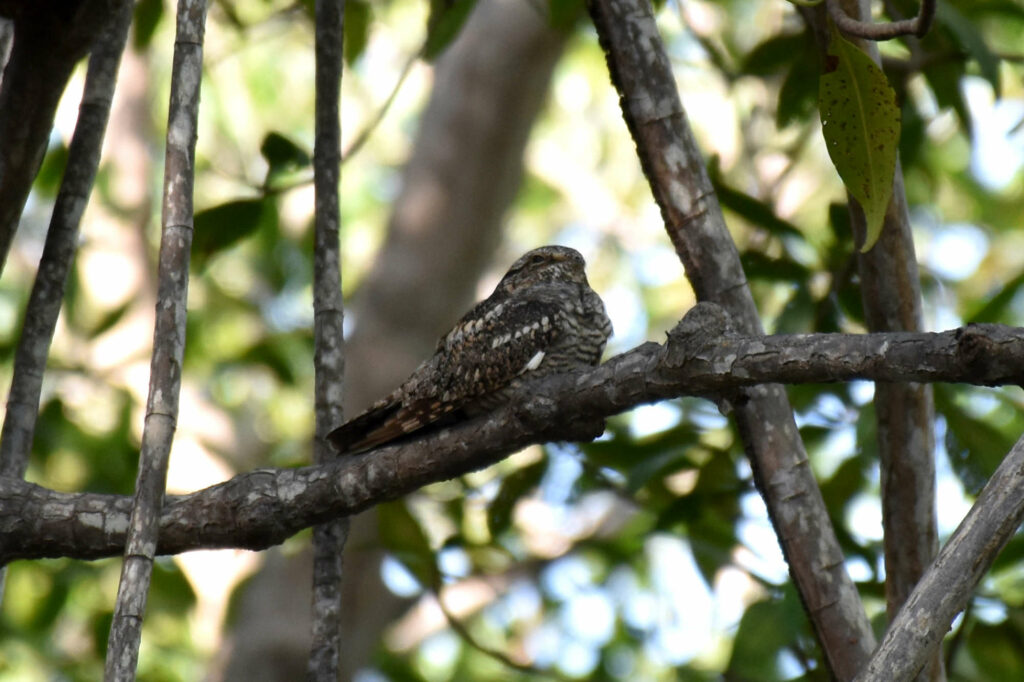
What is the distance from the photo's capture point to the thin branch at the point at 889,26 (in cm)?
187

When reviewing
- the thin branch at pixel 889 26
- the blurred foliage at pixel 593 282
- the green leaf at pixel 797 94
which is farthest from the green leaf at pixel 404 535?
the thin branch at pixel 889 26

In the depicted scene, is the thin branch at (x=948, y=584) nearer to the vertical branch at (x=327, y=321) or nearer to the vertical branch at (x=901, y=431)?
the vertical branch at (x=901, y=431)

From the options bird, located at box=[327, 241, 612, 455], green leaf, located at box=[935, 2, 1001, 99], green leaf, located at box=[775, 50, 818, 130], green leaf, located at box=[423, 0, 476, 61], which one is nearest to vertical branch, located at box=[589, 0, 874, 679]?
bird, located at box=[327, 241, 612, 455]

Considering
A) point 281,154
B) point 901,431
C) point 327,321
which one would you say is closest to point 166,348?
point 327,321

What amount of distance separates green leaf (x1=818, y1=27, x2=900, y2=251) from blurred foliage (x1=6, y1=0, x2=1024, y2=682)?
4.10ft

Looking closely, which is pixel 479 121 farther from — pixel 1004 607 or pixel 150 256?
pixel 1004 607

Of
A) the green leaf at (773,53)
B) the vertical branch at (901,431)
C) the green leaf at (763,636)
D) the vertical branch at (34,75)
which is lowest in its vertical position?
the green leaf at (763,636)

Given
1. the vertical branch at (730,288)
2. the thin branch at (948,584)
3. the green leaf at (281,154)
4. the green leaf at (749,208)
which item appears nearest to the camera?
the thin branch at (948,584)

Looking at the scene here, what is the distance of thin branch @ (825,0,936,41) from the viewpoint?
1.87 meters

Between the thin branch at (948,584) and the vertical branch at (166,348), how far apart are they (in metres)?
1.12

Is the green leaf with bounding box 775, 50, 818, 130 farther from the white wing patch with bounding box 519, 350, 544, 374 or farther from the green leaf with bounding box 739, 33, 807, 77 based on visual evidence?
the white wing patch with bounding box 519, 350, 544, 374

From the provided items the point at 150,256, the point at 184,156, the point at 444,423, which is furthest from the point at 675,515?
the point at 150,256

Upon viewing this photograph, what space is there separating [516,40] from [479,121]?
1.70 feet

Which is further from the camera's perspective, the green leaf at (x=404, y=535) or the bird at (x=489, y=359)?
the green leaf at (x=404, y=535)
